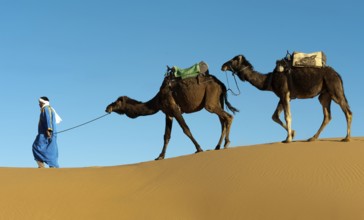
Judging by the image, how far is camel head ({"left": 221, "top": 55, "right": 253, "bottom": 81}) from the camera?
1602 centimetres

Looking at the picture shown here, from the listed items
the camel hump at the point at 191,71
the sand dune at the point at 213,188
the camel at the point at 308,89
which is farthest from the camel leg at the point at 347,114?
the camel hump at the point at 191,71

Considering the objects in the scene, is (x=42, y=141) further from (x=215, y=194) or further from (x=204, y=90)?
(x=215, y=194)

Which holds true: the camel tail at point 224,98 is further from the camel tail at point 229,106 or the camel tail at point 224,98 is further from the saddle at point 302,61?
the saddle at point 302,61

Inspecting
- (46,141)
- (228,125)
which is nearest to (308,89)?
(228,125)

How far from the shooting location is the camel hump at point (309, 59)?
14.8 metres

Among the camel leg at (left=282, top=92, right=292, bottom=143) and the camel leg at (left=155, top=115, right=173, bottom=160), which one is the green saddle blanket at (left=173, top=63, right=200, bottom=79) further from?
the camel leg at (left=282, top=92, right=292, bottom=143)

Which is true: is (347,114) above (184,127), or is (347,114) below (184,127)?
below

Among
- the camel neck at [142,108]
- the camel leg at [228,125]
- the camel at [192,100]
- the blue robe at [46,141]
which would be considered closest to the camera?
the camel leg at [228,125]

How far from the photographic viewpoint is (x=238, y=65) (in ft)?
52.6

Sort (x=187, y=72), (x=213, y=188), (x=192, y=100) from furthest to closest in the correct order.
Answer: (x=187, y=72) → (x=192, y=100) → (x=213, y=188)

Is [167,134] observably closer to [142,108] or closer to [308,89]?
[142,108]

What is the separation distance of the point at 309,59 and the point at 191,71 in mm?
3200

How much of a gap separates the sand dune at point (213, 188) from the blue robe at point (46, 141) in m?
2.22

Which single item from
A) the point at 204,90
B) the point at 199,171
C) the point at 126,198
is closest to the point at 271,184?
the point at 199,171
